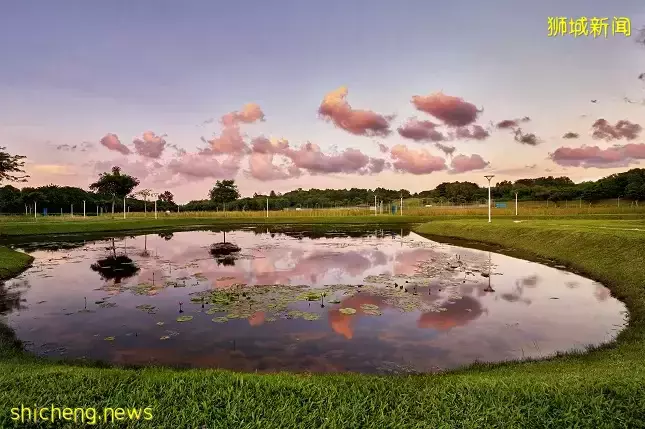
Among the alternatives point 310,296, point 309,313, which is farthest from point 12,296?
point 309,313

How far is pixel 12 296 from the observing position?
15367 millimetres

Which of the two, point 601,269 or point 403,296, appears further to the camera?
point 601,269

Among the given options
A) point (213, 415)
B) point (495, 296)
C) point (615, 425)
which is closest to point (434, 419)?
point (615, 425)

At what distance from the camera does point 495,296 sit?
1502cm

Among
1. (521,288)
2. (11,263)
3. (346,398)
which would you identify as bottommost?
(521,288)

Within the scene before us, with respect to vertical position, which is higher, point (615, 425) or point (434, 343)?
point (615, 425)

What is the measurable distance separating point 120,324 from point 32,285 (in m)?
8.54

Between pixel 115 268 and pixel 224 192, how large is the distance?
96249 millimetres

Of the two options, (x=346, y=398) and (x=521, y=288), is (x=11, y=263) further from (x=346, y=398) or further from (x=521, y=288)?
(x=521, y=288)

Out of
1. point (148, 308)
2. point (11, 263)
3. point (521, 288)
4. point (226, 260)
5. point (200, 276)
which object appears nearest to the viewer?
point (148, 308)

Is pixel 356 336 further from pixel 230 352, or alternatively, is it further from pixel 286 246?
pixel 286 246

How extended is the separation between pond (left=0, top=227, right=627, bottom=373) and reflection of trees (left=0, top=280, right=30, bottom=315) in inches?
2.8

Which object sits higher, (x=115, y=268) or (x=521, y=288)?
(x=115, y=268)

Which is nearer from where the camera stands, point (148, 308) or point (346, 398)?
point (346, 398)
